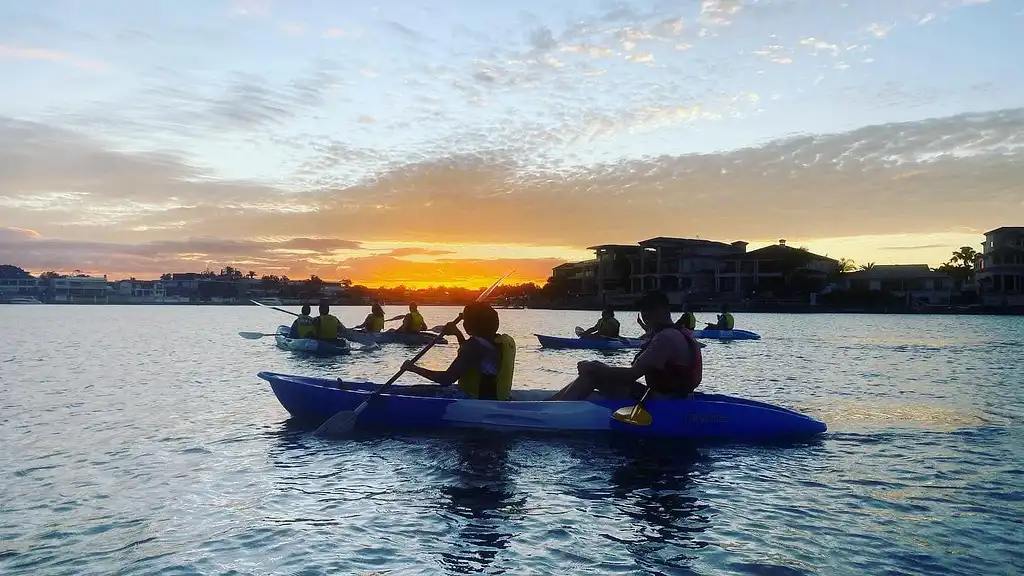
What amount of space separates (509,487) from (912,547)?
3.79m

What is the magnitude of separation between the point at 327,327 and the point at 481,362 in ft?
47.8

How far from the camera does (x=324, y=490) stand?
7.53 meters

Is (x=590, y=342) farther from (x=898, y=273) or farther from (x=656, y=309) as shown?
(x=898, y=273)

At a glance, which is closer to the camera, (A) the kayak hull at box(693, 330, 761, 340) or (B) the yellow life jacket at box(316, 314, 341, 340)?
(B) the yellow life jacket at box(316, 314, 341, 340)

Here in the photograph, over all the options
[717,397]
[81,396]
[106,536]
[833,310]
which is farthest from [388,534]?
[833,310]

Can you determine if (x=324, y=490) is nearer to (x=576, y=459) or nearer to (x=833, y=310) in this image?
(x=576, y=459)

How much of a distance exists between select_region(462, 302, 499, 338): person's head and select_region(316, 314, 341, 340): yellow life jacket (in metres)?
14.3

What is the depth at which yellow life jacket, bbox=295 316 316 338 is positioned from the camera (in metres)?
24.2

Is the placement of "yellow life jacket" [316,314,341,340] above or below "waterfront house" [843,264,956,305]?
below

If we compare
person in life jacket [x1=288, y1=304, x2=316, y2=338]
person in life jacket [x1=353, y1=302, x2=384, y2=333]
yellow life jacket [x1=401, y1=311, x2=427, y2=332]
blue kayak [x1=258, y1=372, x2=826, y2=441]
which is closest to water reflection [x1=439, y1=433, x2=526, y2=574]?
blue kayak [x1=258, y1=372, x2=826, y2=441]

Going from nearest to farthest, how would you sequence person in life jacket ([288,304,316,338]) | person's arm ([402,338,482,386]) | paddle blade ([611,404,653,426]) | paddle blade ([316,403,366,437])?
paddle blade ([611,404,653,426]) < person's arm ([402,338,482,386]) < paddle blade ([316,403,366,437]) < person in life jacket ([288,304,316,338])

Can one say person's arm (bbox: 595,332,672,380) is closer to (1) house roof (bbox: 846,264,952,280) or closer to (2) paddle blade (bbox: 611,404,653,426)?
(2) paddle blade (bbox: 611,404,653,426)

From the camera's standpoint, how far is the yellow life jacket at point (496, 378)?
10250mm

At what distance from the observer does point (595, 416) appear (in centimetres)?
1007
